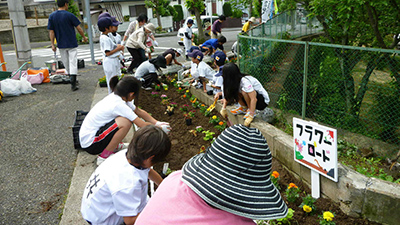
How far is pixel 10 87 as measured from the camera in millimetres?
6898

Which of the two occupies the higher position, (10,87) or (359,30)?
(359,30)

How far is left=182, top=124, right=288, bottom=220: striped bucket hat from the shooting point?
1.32m

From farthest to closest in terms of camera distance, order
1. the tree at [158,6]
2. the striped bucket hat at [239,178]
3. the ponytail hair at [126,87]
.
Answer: the tree at [158,6]
the ponytail hair at [126,87]
the striped bucket hat at [239,178]

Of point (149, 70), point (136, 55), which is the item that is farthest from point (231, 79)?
point (136, 55)

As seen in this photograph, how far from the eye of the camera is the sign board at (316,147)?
9.42 feet

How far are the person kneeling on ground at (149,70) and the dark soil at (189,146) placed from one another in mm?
331

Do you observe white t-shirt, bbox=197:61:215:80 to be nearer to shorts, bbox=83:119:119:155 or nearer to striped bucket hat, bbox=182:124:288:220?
shorts, bbox=83:119:119:155

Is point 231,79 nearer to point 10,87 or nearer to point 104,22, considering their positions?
point 104,22

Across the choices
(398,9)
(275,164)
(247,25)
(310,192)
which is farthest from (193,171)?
(247,25)

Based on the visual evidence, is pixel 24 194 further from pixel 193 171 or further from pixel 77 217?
pixel 193 171

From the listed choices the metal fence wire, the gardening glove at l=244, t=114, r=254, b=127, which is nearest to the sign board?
the metal fence wire

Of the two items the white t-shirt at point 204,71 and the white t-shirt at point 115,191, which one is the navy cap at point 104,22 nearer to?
the white t-shirt at point 204,71

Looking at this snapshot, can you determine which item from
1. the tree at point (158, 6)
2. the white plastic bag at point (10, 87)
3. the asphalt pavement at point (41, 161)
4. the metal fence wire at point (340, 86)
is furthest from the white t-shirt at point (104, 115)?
the tree at point (158, 6)

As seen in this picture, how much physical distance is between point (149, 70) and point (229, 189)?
6.14m
